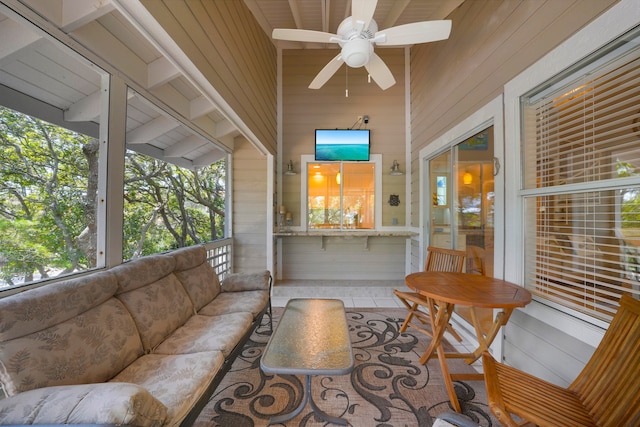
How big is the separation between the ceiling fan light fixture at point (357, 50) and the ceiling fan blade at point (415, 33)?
109 mm

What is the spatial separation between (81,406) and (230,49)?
2.82 m

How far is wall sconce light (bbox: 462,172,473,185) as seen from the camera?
2768 mm

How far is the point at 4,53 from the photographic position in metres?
1.21

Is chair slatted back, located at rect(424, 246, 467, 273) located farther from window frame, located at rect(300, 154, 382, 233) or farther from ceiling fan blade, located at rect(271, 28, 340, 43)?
ceiling fan blade, located at rect(271, 28, 340, 43)

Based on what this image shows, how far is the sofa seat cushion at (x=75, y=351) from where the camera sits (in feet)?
3.27

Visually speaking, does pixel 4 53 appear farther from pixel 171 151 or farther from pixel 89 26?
pixel 171 151

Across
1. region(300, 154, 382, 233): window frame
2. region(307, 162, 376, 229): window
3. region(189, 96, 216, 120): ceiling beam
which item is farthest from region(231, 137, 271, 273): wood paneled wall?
region(189, 96, 216, 120): ceiling beam

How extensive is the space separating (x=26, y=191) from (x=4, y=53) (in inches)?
28.0

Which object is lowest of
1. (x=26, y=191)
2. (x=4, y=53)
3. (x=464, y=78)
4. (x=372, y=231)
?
(x=372, y=231)

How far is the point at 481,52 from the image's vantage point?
2.41m

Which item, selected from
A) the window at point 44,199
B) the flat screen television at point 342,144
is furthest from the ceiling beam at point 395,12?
the window at point 44,199

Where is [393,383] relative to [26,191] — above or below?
below

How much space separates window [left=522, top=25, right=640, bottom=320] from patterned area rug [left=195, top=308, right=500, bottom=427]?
1.07 meters

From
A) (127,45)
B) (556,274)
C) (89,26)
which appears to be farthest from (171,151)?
(556,274)
